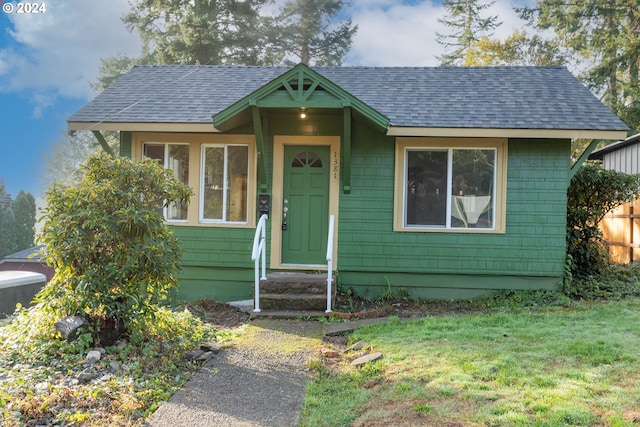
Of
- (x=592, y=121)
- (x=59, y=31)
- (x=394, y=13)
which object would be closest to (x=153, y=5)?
(x=394, y=13)

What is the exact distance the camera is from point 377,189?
284 inches

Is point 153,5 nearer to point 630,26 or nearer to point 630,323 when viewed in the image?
point 630,26

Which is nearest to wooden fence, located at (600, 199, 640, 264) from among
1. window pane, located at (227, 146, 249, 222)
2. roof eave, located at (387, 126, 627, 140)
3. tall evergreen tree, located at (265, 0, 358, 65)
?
roof eave, located at (387, 126, 627, 140)

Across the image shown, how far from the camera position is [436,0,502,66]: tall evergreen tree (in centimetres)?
2098

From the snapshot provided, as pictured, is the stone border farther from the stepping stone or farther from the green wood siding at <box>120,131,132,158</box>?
the green wood siding at <box>120,131,132,158</box>

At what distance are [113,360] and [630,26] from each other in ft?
63.5

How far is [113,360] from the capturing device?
396 cm

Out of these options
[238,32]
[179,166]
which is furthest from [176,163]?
[238,32]

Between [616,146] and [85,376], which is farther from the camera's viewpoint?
[616,146]

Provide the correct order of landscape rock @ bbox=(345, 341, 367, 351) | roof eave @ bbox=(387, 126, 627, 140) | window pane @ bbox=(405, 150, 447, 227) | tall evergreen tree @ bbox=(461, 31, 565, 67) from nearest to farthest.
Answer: landscape rock @ bbox=(345, 341, 367, 351)
roof eave @ bbox=(387, 126, 627, 140)
window pane @ bbox=(405, 150, 447, 227)
tall evergreen tree @ bbox=(461, 31, 565, 67)

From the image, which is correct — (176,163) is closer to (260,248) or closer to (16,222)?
(260,248)

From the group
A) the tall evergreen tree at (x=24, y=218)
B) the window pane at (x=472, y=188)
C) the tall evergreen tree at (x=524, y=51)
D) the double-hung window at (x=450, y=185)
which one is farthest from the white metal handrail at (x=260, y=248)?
the tall evergreen tree at (x=24, y=218)

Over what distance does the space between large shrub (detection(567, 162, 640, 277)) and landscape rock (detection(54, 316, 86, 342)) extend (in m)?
7.45

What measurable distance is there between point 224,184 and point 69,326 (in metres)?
3.65
